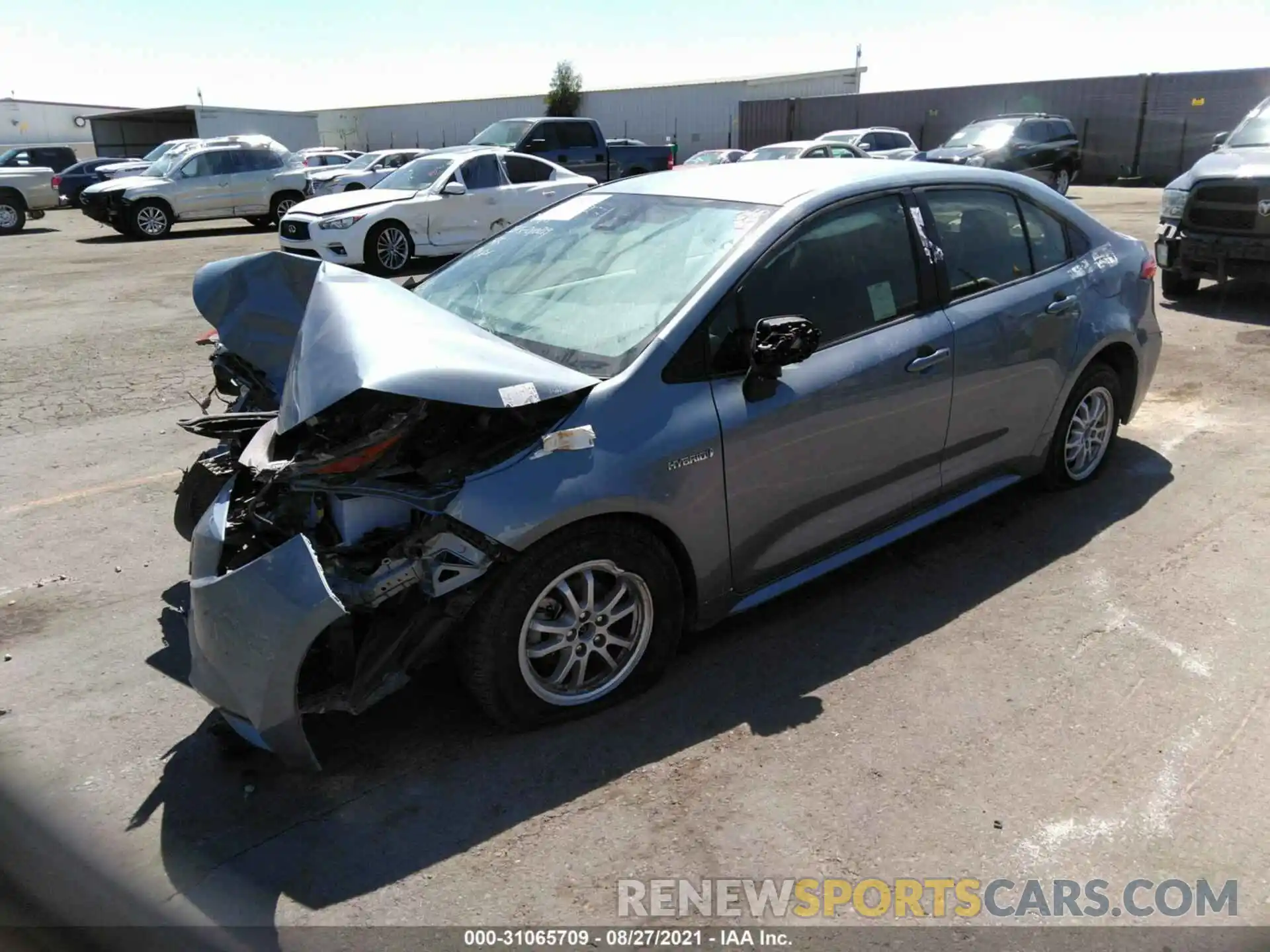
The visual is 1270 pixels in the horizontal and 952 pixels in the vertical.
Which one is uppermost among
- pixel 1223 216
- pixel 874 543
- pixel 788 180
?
pixel 788 180

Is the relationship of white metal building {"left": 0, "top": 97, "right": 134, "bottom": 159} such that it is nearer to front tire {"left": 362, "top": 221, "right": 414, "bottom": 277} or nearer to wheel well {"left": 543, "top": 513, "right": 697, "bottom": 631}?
front tire {"left": 362, "top": 221, "right": 414, "bottom": 277}

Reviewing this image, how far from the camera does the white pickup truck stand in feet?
72.3

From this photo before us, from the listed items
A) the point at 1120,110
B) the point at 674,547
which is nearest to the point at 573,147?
the point at 674,547

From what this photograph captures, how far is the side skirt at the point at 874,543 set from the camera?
3584 millimetres

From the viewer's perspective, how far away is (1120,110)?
29859 millimetres

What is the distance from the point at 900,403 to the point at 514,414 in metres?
1.64

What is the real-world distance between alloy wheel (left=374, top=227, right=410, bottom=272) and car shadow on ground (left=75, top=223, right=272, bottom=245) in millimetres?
8549

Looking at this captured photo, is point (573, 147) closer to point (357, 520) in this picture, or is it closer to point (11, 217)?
point (11, 217)

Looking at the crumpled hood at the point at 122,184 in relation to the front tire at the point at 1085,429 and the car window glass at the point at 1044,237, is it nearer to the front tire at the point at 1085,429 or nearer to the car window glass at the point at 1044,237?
the car window glass at the point at 1044,237

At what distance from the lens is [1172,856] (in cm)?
264

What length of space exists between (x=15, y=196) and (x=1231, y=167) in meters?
24.4

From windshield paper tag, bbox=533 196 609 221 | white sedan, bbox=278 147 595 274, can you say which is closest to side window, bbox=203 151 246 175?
white sedan, bbox=278 147 595 274

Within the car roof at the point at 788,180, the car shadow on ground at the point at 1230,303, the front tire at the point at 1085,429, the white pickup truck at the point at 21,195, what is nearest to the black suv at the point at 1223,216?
the car shadow on ground at the point at 1230,303

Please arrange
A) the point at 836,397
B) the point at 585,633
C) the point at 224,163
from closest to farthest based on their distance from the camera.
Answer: the point at 585,633, the point at 836,397, the point at 224,163
